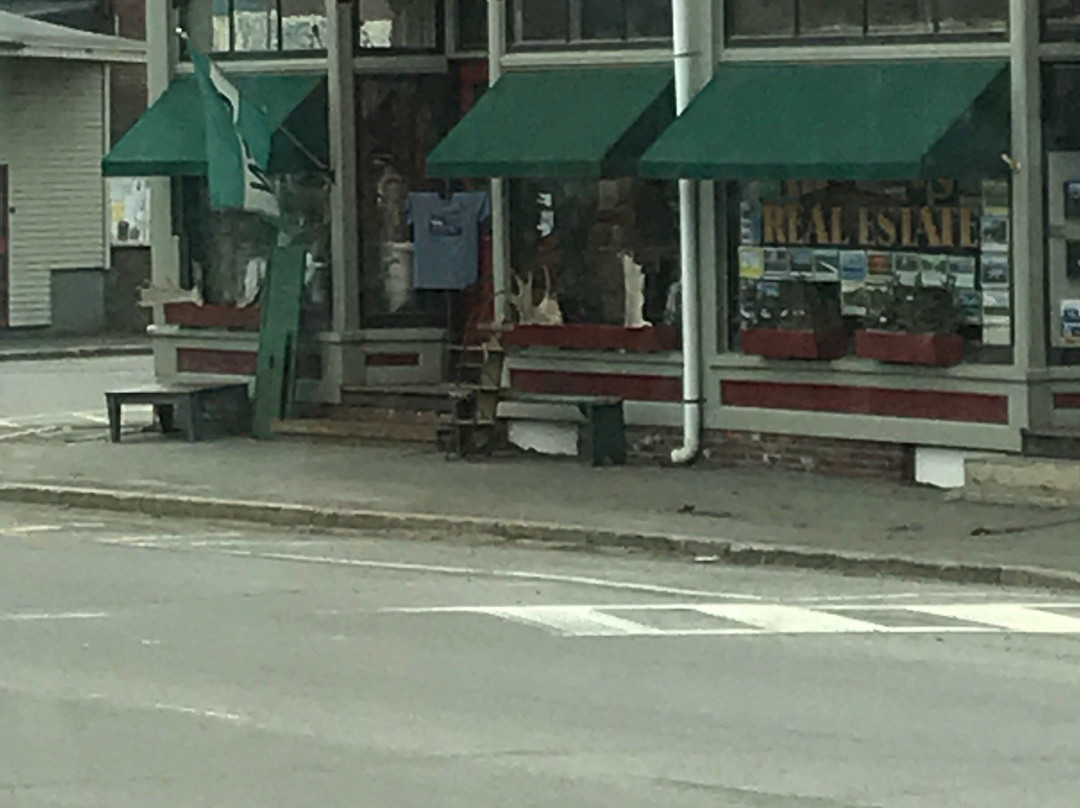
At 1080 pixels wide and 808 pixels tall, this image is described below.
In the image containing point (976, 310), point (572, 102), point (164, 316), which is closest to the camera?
point (976, 310)

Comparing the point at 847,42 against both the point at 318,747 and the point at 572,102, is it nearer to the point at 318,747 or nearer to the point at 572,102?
the point at 572,102

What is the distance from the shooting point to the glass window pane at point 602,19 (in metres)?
21.3

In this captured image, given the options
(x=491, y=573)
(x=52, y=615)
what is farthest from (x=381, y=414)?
(x=52, y=615)

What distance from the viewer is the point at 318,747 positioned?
10219mm

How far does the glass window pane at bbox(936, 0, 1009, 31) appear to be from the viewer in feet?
61.7

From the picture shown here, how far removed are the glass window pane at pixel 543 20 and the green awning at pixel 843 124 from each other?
5.65ft

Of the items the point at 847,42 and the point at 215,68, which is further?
the point at 215,68

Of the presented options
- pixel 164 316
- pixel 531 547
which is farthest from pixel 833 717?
pixel 164 316

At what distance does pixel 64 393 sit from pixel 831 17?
42.5 feet

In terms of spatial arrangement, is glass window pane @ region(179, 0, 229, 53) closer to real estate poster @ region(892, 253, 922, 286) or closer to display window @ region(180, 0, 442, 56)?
display window @ region(180, 0, 442, 56)

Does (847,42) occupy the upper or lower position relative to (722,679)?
upper

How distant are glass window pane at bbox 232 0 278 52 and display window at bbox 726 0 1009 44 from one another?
16.6ft

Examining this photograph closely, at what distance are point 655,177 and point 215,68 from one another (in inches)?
175

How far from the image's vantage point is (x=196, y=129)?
2405 centimetres
